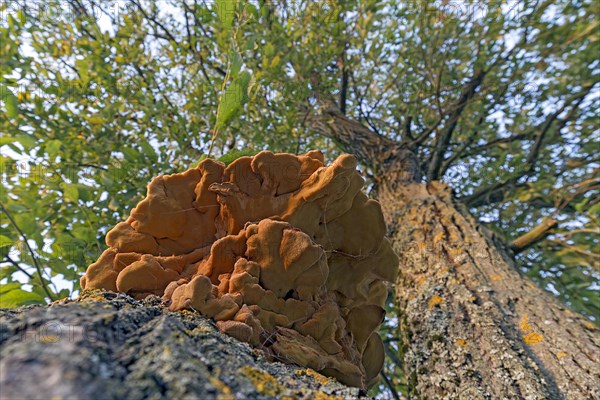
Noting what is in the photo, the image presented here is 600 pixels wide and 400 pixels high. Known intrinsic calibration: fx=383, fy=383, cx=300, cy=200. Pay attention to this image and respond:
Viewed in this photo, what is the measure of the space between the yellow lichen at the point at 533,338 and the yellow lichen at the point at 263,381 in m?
1.65

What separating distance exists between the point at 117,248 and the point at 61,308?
691 millimetres

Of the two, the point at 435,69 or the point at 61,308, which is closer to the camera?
the point at 61,308

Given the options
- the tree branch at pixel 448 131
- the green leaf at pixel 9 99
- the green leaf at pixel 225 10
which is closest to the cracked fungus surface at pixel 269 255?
the green leaf at pixel 225 10

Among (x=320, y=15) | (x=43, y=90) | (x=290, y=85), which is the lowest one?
(x=43, y=90)

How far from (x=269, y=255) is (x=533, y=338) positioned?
4.96ft

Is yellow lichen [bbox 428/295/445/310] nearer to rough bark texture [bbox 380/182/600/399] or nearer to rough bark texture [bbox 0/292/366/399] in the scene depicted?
rough bark texture [bbox 380/182/600/399]

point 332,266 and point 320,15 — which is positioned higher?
point 320,15

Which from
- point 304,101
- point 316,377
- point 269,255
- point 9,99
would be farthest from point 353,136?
point 316,377

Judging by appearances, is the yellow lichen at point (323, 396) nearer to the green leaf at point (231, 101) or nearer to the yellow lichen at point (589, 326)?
the green leaf at point (231, 101)

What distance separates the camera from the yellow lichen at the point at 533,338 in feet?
6.38

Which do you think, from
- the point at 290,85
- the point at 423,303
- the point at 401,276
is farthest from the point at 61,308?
the point at 290,85

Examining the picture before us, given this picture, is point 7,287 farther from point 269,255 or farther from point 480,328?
point 480,328

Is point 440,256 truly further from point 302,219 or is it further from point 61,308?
point 61,308

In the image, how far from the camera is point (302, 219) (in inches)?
61.5
